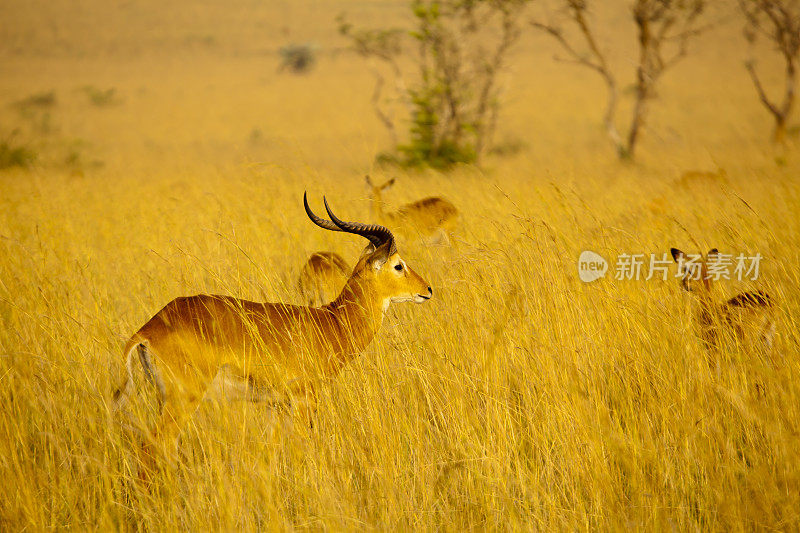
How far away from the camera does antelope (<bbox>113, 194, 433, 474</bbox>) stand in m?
2.70

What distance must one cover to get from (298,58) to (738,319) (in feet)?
155

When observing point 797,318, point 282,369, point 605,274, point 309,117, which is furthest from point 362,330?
point 309,117

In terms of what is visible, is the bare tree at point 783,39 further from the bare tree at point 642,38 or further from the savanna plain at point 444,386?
the savanna plain at point 444,386

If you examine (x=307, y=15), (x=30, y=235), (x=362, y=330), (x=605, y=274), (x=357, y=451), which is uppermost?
(x=307, y=15)

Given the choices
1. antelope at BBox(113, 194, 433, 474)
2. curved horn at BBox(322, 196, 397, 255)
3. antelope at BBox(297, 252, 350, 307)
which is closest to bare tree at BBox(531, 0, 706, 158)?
antelope at BBox(297, 252, 350, 307)

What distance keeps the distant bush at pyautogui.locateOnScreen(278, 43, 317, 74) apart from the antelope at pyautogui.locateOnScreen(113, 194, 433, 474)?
46.6 meters

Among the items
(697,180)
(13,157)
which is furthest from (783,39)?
(13,157)

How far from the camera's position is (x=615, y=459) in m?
2.69

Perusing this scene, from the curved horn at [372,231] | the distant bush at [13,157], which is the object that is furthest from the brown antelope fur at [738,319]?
the distant bush at [13,157]

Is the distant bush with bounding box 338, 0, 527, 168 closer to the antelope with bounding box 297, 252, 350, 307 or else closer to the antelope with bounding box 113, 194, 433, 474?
the antelope with bounding box 297, 252, 350, 307

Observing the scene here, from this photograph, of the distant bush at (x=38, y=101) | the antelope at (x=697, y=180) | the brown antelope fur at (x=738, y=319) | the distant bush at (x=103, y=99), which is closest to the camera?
the brown antelope fur at (x=738, y=319)

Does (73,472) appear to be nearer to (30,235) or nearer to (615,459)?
(615,459)

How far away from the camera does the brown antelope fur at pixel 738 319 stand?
3.36 m

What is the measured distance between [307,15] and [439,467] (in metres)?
71.8
